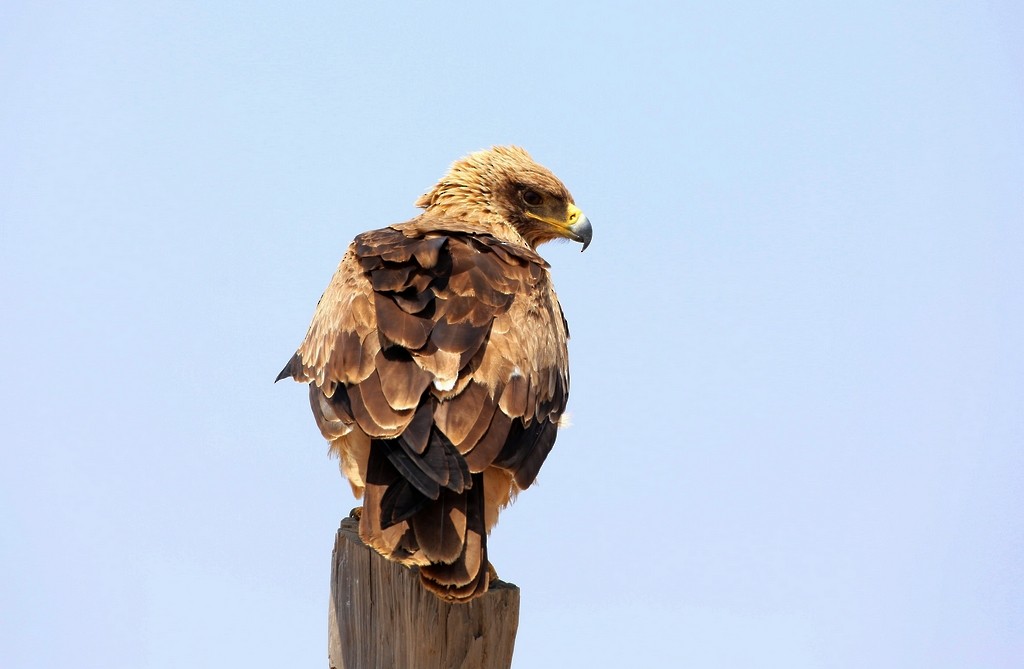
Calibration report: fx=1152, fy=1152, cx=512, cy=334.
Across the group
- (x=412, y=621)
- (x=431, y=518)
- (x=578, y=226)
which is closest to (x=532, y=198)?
(x=578, y=226)

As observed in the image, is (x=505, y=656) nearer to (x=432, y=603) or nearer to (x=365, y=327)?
(x=432, y=603)

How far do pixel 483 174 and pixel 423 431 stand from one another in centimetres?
324

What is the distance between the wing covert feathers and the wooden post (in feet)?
0.59

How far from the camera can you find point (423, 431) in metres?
4.46

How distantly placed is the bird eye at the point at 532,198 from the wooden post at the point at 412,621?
3237 mm

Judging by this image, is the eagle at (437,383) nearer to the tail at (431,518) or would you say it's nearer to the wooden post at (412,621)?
the tail at (431,518)

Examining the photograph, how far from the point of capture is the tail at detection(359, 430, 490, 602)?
4.20 meters

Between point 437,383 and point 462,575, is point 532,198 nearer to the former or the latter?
point 437,383

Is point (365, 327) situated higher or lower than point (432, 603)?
higher

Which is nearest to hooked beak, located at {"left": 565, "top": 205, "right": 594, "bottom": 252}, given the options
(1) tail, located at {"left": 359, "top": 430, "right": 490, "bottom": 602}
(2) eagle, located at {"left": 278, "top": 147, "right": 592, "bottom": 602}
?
(2) eagle, located at {"left": 278, "top": 147, "right": 592, "bottom": 602}

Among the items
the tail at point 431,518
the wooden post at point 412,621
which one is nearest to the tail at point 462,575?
the tail at point 431,518

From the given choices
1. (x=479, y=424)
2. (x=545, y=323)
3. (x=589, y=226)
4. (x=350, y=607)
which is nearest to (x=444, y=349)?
(x=479, y=424)

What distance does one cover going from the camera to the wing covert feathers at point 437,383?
4293 millimetres

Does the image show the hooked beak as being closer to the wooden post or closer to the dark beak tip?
the dark beak tip
